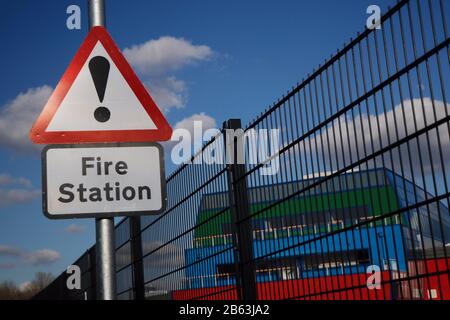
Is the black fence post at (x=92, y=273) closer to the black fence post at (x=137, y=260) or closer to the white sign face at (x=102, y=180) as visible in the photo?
the black fence post at (x=137, y=260)

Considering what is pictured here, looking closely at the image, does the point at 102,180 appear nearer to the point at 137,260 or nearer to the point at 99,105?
the point at 99,105

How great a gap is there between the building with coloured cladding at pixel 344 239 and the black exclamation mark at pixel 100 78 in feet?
6.18

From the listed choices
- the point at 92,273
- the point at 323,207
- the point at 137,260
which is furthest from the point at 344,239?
the point at 92,273

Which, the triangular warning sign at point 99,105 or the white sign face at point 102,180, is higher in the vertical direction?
the triangular warning sign at point 99,105

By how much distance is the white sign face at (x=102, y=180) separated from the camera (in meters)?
3.76

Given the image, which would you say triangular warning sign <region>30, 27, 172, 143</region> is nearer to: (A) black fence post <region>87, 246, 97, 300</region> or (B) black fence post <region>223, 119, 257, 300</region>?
(B) black fence post <region>223, 119, 257, 300</region>

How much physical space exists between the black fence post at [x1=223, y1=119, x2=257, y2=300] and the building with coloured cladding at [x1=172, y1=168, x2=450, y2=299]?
0.08 metres

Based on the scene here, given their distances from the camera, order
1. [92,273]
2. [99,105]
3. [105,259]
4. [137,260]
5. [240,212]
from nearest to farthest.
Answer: [105,259] < [99,105] < [240,212] < [137,260] < [92,273]

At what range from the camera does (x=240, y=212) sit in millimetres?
6570

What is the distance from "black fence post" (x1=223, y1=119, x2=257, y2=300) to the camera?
6445 mm

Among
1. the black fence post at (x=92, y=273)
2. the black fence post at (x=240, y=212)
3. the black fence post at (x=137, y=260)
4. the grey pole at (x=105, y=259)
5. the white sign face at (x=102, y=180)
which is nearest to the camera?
the grey pole at (x=105, y=259)

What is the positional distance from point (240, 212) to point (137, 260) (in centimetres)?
329

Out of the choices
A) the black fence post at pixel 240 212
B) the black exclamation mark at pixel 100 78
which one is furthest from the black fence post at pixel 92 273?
the black exclamation mark at pixel 100 78

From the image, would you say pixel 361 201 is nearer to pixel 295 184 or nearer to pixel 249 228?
pixel 295 184
